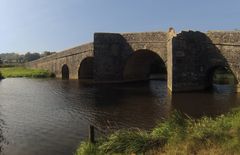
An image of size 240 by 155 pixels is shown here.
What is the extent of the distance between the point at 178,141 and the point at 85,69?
1322 inches

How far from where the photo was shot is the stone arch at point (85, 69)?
132ft

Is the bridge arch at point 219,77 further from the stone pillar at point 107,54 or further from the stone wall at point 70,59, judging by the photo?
the stone wall at point 70,59

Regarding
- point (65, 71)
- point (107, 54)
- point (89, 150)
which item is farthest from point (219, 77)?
point (89, 150)

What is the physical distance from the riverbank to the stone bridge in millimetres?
15613

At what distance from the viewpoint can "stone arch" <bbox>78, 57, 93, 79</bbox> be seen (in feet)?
132

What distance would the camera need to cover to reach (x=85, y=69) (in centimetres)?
4172

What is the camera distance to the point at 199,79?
2664 centimetres

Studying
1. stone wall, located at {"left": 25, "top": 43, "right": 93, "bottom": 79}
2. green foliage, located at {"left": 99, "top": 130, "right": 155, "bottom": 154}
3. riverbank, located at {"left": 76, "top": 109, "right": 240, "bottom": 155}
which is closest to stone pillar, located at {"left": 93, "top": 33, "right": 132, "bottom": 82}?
stone wall, located at {"left": 25, "top": 43, "right": 93, "bottom": 79}

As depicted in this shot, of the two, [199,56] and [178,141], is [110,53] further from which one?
[178,141]

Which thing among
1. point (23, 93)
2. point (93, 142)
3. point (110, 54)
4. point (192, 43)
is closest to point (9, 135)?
point (93, 142)

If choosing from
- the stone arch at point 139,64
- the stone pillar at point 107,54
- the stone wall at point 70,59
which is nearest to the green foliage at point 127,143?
the stone arch at point 139,64

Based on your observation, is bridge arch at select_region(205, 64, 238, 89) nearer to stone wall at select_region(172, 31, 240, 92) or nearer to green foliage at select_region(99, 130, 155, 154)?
stone wall at select_region(172, 31, 240, 92)

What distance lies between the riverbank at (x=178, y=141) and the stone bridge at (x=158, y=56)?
615 inches

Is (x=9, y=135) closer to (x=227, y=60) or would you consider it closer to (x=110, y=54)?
(x=227, y=60)
